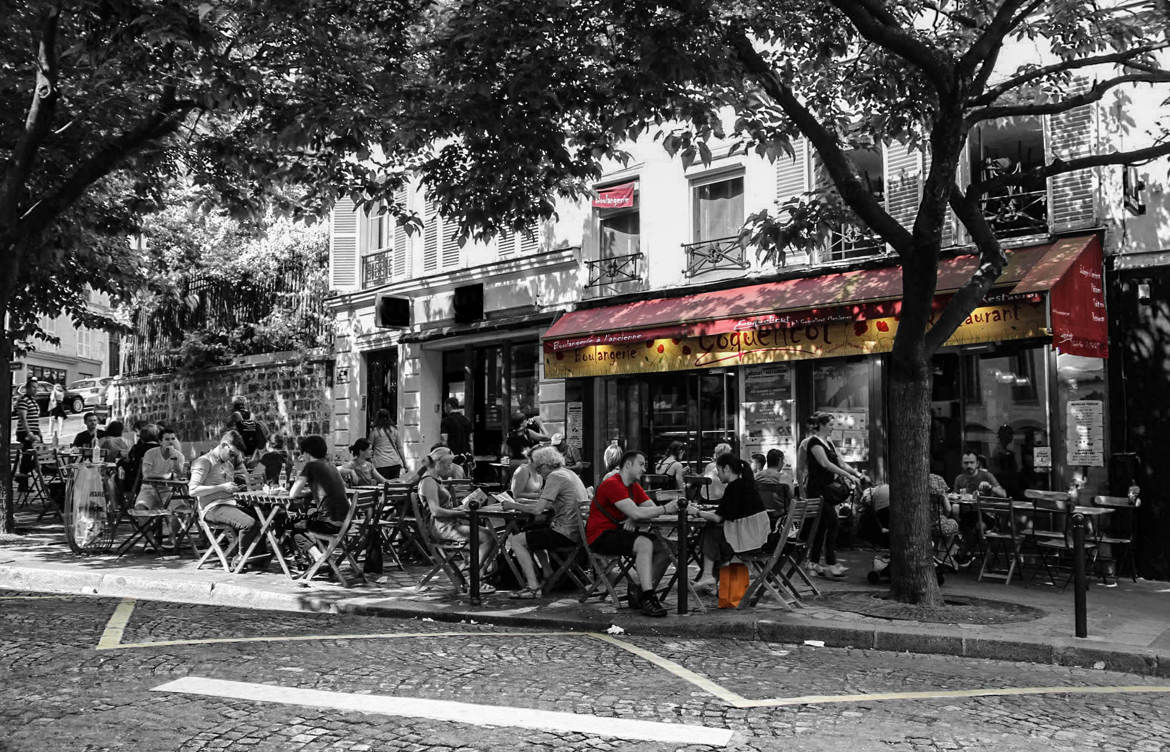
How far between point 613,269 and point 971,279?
888 cm

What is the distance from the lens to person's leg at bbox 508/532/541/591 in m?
9.20

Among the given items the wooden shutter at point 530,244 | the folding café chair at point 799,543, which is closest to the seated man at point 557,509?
the folding café chair at point 799,543

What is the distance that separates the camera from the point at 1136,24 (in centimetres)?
1013

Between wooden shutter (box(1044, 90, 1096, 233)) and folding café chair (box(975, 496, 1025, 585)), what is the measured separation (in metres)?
3.52

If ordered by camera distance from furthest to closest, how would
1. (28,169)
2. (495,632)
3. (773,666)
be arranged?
(28,169) < (495,632) < (773,666)

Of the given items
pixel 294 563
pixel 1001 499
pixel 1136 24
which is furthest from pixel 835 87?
pixel 294 563

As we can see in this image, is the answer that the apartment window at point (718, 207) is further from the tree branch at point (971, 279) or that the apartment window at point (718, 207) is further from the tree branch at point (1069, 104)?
the tree branch at point (971, 279)

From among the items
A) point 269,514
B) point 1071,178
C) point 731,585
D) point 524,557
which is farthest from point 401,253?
point 731,585

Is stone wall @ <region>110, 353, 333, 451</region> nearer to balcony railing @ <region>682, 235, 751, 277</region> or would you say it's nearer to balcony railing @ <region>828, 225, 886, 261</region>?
balcony railing @ <region>682, 235, 751, 277</region>

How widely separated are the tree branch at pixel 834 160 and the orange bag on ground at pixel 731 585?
10.2 ft

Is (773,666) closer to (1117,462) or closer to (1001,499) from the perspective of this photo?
(1001,499)

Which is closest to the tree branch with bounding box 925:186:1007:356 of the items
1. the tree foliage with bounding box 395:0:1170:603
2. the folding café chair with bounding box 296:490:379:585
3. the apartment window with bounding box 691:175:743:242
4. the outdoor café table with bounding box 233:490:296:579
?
the tree foliage with bounding box 395:0:1170:603

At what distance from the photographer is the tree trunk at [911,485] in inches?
341

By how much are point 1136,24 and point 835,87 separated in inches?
119
